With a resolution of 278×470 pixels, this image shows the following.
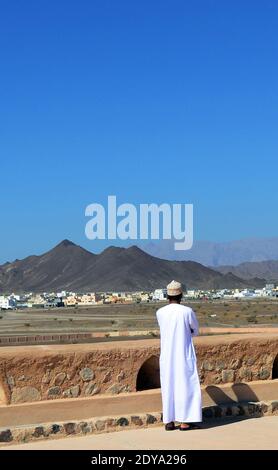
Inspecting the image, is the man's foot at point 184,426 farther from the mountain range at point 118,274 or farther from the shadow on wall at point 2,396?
the mountain range at point 118,274

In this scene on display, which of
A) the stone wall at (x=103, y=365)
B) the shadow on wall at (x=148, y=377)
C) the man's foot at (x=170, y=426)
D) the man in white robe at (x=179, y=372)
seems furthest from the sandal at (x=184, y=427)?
the shadow on wall at (x=148, y=377)

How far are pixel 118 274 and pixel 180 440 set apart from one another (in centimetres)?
16936

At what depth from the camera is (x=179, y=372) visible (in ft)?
23.0

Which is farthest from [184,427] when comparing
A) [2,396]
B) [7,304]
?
[7,304]

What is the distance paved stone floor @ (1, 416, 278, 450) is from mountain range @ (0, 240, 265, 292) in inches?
6172

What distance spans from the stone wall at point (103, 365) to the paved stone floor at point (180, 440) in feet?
1.67

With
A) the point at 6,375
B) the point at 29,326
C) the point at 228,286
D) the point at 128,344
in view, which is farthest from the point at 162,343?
the point at 228,286

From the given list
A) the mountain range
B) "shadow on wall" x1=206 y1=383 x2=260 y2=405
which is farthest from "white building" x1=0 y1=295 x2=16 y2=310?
"shadow on wall" x1=206 y1=383 x2=260 y2=405

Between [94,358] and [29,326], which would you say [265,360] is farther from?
[29,326]

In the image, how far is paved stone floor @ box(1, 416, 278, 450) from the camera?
6562mm

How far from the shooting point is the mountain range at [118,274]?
6796 inches

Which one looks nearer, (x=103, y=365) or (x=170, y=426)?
(x=170, y=426)

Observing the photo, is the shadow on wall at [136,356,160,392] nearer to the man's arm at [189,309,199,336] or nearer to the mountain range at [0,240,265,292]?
the man's arm at [189,309,199,336]

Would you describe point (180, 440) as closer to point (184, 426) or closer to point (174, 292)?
point (184, 426)
